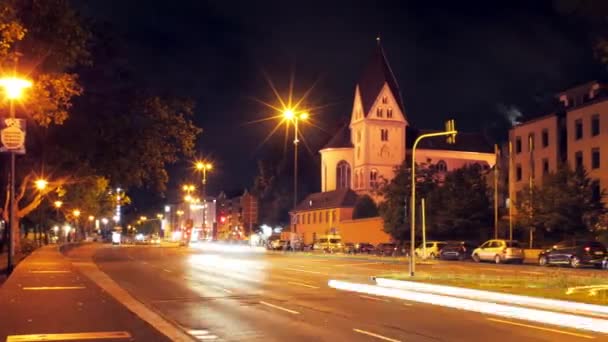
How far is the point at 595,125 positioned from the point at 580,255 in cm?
2318

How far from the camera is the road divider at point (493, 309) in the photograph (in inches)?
627

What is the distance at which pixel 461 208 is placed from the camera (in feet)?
221

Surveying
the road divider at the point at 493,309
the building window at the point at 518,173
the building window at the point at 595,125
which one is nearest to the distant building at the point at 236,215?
the building window at the point at 518,173

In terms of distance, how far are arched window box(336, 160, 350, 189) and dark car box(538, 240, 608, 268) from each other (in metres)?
71.7

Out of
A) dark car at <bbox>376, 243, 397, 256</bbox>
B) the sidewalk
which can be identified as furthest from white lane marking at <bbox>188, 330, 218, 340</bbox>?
dark car at <bbox>376, 243, 397, 256</bbox>

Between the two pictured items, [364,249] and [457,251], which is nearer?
[457,251]

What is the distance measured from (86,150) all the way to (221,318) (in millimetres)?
24444

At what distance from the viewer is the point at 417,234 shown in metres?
71.9

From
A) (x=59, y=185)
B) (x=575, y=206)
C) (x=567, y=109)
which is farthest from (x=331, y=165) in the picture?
(x=59, y=185)

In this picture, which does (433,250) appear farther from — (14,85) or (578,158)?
(14,85)

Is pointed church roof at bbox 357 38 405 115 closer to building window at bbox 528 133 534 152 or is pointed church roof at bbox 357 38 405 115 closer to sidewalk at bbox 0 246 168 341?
building window at bbox 528 133 534 152

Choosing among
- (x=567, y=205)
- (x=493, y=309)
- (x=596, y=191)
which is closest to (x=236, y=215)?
(x=596, y=191)

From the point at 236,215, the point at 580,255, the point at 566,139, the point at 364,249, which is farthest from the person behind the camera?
the point at 236,215

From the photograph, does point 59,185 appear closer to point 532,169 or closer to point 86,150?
point 86,150
